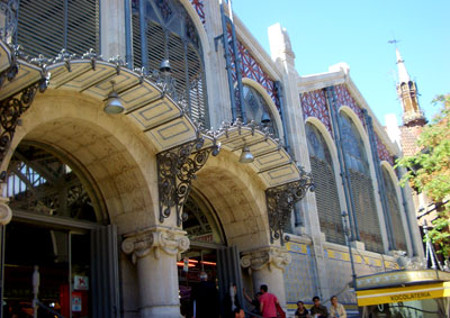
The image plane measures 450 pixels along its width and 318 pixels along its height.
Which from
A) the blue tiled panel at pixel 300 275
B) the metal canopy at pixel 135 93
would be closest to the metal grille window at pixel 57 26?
the metal canopy at pixel 135 93

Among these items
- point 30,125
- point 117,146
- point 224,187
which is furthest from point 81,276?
point 224,187

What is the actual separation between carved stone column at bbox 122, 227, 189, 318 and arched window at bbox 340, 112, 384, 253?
13.0 metres

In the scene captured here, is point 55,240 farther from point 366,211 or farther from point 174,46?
point 366,211

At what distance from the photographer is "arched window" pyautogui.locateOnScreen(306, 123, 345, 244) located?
2027 cm

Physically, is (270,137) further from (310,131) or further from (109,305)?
(310,131)

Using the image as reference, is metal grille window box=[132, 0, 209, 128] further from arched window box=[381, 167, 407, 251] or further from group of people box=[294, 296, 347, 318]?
arched window box=[381, 167, 407, 251]

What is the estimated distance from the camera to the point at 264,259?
48.4ft

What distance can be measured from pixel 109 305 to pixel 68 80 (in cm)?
440

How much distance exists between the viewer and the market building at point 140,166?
Answer: 31.9ft

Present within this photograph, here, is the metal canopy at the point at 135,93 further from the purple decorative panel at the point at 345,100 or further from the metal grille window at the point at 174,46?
the purple decorative panel at the point at 345,100

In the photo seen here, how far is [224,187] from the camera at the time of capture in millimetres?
14648

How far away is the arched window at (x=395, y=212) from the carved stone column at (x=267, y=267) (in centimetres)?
1294

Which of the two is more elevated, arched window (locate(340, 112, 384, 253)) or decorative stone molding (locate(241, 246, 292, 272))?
arched window (locate(340, 112, 384, 253))

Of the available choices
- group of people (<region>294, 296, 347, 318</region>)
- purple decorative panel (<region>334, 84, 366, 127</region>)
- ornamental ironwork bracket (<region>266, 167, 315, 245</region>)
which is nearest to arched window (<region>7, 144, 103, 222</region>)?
group of people (<region>294, 296, 347, 318</region>)
